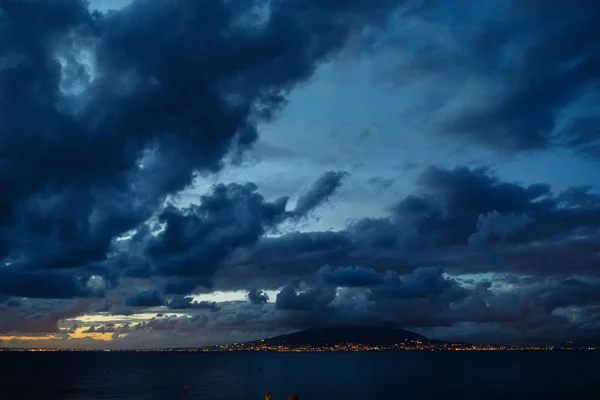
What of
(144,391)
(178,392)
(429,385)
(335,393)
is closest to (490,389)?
(429,385)

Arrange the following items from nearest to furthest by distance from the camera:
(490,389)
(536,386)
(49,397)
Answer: (49,397) → (490,389) → (536,386)

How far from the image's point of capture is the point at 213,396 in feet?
508

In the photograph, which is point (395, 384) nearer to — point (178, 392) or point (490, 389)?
point (490, 389)

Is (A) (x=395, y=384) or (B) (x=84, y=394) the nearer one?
(B) (x=84, y=394)

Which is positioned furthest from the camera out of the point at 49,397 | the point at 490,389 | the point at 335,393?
the point at 490,389

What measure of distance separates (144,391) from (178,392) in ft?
45.9

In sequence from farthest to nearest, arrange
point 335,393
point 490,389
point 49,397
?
point 490,389 → point 335,393 → point 49,397

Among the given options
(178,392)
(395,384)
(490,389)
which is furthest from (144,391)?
(490,389)

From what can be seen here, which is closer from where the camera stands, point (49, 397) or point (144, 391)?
point (49, 397)

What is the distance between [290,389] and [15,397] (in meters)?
84.4

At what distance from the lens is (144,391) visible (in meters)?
171

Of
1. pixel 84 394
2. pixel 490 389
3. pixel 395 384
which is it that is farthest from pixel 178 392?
pixel 490 389

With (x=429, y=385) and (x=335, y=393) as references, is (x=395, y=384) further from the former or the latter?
(x=335, y=393)

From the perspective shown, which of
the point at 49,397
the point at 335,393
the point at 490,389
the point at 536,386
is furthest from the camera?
the point at 536,386
